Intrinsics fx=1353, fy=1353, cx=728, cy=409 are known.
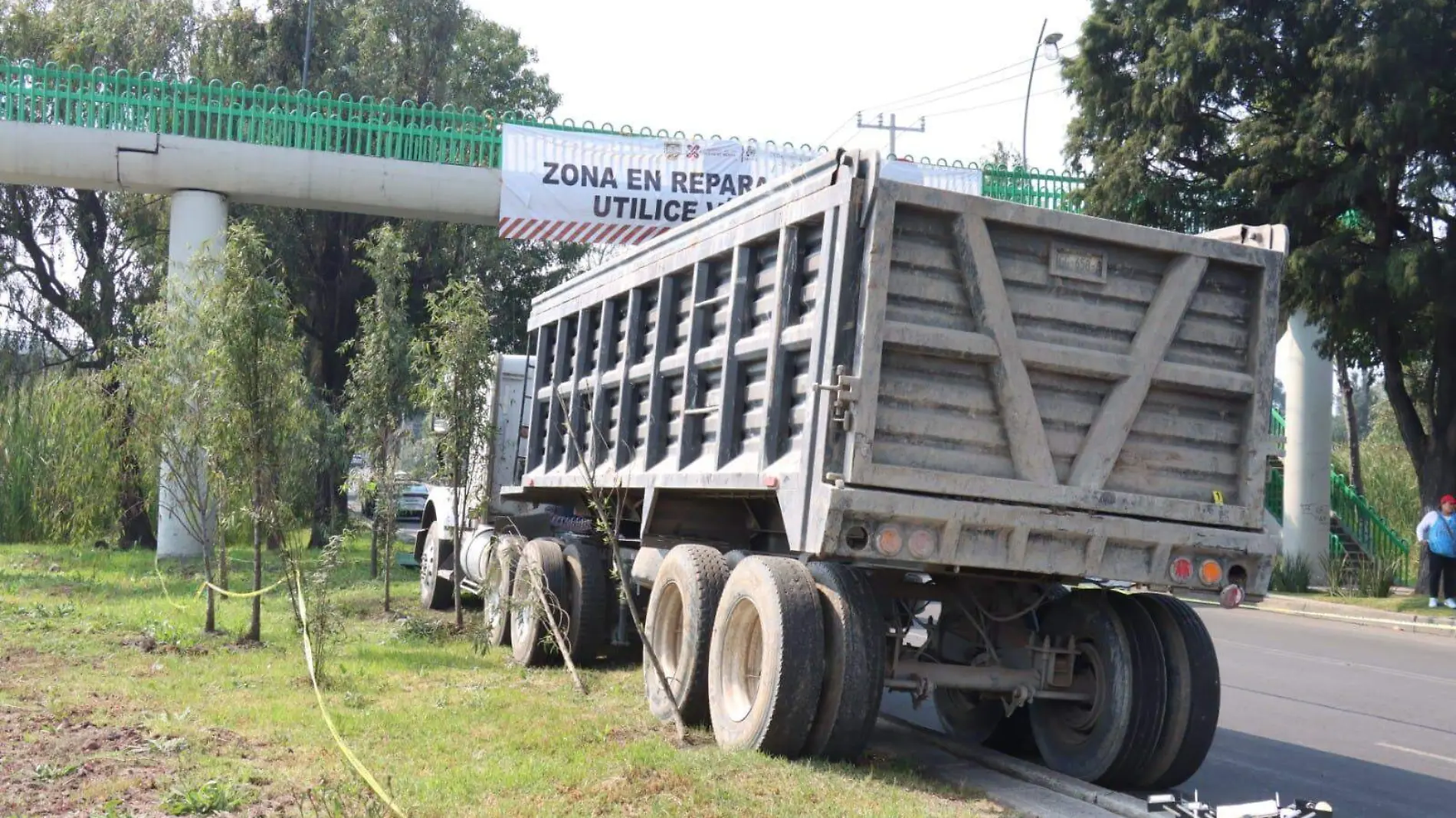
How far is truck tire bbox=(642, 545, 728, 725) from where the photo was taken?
7.93 metres

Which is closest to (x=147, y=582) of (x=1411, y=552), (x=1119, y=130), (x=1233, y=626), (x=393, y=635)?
(x=393, y=635)

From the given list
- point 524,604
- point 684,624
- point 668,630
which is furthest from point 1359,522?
point 684,624

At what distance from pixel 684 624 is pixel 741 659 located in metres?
0.64

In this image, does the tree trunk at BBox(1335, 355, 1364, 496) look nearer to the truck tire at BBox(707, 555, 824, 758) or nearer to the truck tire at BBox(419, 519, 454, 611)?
the truck tire at BBox(419, 519, 454, 611)

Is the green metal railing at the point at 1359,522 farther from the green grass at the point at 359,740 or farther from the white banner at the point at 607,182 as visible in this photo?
the green grass at the point at 359,740

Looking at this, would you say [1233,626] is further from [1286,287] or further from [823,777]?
[823,777]

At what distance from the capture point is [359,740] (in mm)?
7770

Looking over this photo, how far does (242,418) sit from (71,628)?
2.93 meters

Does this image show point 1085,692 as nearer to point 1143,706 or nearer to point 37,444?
point 1143,706

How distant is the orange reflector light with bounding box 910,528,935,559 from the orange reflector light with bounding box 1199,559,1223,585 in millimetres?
1574

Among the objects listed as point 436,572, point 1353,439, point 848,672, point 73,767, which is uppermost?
point 1353,439

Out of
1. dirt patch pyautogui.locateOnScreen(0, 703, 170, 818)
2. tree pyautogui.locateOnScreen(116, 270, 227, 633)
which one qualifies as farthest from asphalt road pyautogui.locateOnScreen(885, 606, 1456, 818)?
tree pyautogui.locateOnScreen(116, 270, 227, 633)

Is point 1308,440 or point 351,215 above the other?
point 351,215

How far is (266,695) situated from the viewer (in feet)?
30.8
